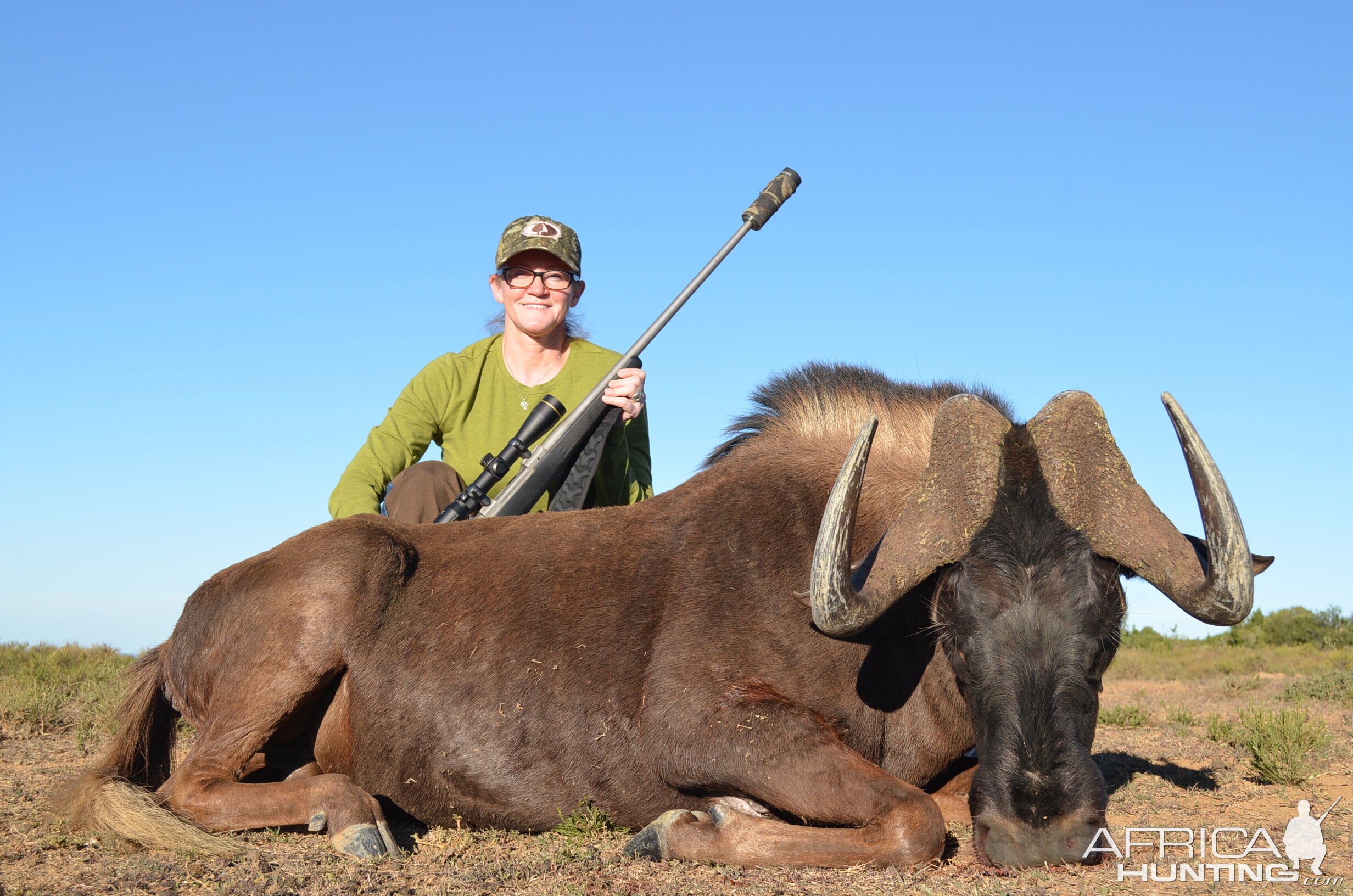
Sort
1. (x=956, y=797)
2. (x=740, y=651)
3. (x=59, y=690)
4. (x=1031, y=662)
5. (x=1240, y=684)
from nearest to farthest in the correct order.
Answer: (x=1031, y=662), (x=740, y=651), (x=956, y=797), (x=59, y=690), (x=1240, y=684)

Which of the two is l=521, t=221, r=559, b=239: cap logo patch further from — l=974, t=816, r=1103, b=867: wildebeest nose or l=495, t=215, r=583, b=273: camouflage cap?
l=974, t=816, r=1103, b=867: wildebeest nose

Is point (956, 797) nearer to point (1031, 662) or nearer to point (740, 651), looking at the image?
point (740, 651)

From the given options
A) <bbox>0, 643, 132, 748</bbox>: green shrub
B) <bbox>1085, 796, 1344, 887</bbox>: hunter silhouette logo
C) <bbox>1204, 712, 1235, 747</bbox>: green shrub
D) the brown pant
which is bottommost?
<bbox>1085, 796, 1344, 887</bbox>: hunter silhouette logo

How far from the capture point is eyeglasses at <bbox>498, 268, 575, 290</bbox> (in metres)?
7.87

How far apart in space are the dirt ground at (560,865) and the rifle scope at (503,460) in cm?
209

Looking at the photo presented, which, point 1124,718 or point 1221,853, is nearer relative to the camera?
point 1221,853

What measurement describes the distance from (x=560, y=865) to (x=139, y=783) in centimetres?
261

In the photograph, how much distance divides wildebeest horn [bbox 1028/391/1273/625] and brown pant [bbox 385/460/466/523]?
4125mm

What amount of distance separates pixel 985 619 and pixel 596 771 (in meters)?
1.94

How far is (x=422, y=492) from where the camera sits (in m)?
7.02

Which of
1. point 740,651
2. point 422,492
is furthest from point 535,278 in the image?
point 740,651

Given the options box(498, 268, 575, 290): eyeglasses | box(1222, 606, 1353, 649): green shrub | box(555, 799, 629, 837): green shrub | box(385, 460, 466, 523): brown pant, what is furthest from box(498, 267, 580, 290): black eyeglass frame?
box(1222, 606, 1353, 649): green shrub

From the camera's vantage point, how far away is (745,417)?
6254 millimetres

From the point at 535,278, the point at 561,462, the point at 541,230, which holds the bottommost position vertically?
the point at 561,462
